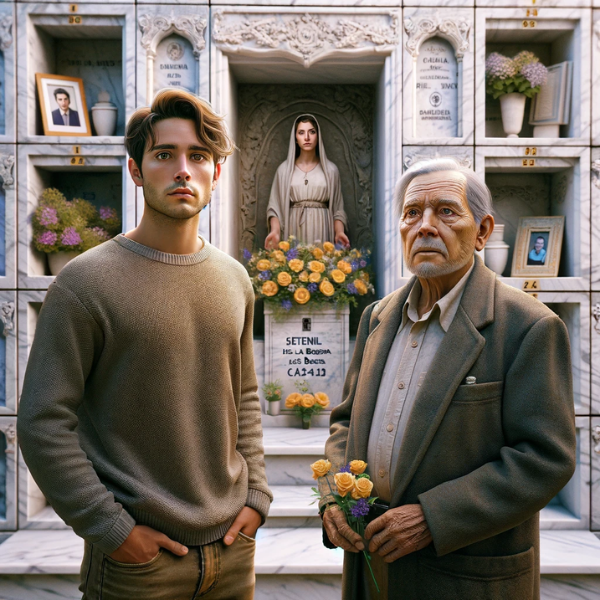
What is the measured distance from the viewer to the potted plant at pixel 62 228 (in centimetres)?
341

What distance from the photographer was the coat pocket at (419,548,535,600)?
1.39m

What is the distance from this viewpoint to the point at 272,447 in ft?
10.8

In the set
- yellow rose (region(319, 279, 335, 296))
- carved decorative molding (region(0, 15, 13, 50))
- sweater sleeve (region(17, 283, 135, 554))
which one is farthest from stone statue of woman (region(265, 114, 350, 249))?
sweater sleeve (region(17, 283, 135, 554))

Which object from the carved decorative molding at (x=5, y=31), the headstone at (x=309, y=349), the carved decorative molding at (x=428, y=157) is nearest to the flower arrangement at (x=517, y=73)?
the carved decorative molding at (x=428, y=157)

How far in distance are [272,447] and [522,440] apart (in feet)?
6.79

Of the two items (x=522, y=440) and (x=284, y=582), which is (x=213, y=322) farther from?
(x=284, y=582)

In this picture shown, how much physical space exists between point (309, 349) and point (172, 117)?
237cm

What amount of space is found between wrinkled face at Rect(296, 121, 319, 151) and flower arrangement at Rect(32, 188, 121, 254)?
4.65 ft

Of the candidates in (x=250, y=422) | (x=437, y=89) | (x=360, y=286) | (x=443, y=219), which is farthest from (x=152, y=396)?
(x=437, y=89)

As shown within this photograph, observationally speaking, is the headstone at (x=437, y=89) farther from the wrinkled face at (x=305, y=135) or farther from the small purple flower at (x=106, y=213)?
the small purple flower at (x=106, y=213)

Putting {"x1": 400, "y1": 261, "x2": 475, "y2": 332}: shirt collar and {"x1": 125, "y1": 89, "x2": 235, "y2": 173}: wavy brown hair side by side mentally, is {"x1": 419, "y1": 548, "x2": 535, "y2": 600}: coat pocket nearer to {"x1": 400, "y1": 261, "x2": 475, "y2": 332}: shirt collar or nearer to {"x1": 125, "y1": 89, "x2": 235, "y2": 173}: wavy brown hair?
{"x1": 400, "y1": 261, "x2": 475, "y2": 332}: shirt collar

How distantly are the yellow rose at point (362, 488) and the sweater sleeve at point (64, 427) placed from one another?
53cm

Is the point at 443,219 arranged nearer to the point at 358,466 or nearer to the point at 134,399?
the point at 358,466

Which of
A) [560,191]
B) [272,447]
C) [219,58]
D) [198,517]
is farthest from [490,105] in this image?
[198,517]
